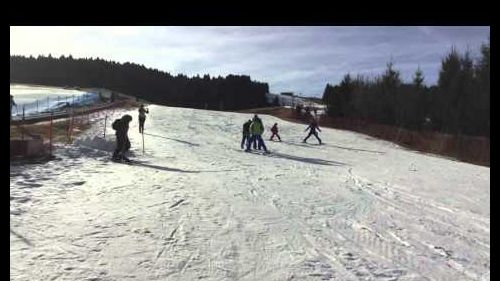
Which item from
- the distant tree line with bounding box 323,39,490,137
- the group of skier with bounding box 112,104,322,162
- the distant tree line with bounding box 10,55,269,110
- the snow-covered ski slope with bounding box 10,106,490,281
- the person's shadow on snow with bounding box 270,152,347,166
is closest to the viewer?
the snow-covered ski slope with bounding box 10,106,490,281

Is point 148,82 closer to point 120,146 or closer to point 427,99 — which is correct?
point 427,99

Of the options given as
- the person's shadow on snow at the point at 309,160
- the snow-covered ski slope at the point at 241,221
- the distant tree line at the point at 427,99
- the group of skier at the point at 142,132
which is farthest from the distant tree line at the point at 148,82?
the snow-covered ski slope at the point at 241,221

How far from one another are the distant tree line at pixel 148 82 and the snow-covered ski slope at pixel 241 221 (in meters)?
56.8

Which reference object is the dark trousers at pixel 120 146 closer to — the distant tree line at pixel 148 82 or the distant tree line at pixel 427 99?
the distant tree line at pixel 427 99

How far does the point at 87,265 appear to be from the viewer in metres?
6.32

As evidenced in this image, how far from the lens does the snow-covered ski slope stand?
647 cm

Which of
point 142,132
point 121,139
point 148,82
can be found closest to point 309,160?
point 121,139

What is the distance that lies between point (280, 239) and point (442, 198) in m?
6.00

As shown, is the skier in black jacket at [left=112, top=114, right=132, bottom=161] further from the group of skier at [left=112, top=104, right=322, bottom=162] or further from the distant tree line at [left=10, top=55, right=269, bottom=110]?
the distant tree line at [left=10, top=55, right=269, bottom=110]

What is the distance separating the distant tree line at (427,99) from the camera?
37406 mm

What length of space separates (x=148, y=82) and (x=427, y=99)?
50079 mm

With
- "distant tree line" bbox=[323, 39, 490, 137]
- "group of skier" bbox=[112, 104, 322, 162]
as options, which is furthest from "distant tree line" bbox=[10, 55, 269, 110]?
"group of skier" bbox=[112, 104, 322, 162]

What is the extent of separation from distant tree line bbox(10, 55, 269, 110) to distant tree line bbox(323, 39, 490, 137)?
19.0m

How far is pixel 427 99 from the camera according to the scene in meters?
45.8
